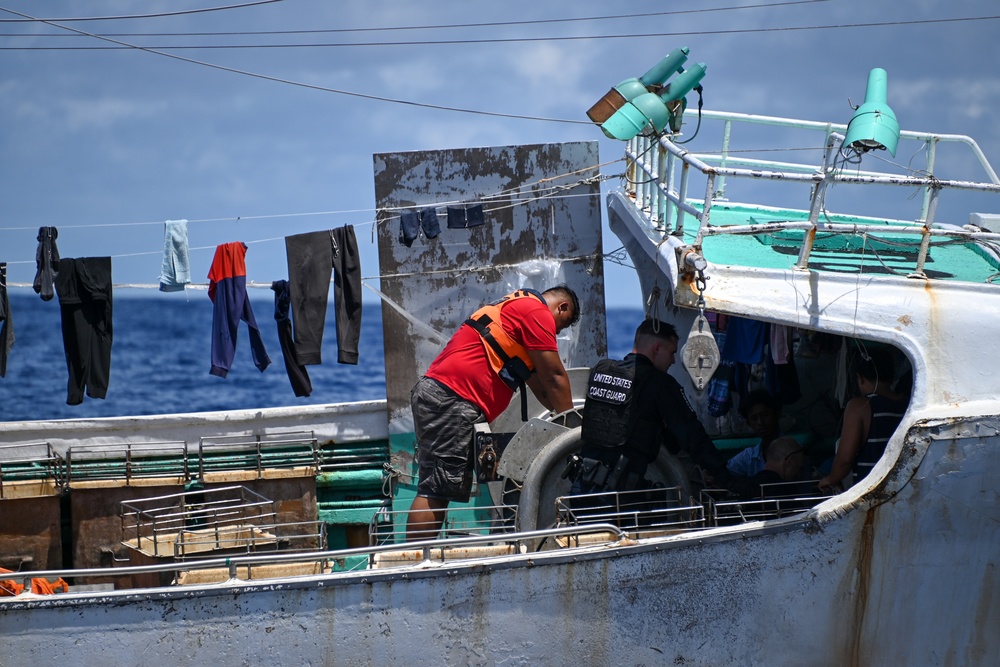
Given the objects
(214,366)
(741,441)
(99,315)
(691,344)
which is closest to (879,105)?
(691,344)

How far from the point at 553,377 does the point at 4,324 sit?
204 inches

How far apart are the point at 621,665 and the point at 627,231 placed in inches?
166

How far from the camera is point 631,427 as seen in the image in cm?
584

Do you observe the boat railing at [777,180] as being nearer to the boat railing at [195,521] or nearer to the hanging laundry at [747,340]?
the hanging laundry at [747,340]

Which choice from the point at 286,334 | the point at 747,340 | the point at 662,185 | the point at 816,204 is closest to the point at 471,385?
the point at 662,185

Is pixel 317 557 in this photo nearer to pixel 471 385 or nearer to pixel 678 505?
pixel 471 385

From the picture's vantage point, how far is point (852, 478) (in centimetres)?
581

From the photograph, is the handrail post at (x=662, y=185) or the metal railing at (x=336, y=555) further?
the handrail post at (x=662, y=185)

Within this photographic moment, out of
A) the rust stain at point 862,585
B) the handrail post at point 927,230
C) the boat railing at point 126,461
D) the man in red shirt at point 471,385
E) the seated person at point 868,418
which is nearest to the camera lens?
the rust stain at point 862,585

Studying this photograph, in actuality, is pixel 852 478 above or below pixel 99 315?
below

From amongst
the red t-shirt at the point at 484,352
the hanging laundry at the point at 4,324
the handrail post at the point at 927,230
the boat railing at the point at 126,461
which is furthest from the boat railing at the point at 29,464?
the handrail post at the point at 927,230

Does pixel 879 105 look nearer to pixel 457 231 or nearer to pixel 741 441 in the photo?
pixel 741 441

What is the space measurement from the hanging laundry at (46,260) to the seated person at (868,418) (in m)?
6.59

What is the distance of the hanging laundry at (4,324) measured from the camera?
812 cm
